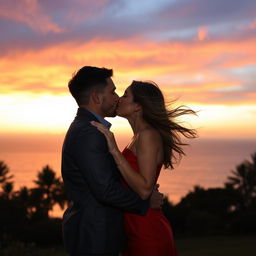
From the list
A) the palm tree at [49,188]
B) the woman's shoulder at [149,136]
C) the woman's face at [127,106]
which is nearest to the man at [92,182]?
the woman's shoulder at [149,136]

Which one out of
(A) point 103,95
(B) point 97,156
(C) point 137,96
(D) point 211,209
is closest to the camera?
(B) point 97,156

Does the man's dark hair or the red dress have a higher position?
the man's dark hair

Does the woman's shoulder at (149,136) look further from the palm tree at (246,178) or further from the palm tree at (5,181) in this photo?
the palm tree at (246,178)

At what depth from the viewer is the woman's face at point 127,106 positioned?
5770 millimetres

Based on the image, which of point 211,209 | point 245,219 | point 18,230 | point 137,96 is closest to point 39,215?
point 18,230

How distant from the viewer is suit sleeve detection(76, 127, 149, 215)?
4312 millimetres

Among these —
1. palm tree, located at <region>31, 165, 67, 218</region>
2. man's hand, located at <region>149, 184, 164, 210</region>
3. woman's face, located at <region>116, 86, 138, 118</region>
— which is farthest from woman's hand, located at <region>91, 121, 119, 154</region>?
palm tree, located at <region>31, 165, 67, 218</region>

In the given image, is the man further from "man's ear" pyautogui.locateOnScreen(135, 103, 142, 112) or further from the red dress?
"man's ear" pyautogui.locateOnScreen(135, 103, 142, 112)

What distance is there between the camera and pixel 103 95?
4.84m

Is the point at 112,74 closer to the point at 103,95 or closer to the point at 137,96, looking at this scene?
the point at 103,95

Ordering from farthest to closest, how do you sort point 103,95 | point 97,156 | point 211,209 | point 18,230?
1. point 211,209
2. point 18,230
3. point 103,95
4. point 97,156

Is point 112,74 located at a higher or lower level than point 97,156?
higher

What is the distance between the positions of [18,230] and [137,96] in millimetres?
50993

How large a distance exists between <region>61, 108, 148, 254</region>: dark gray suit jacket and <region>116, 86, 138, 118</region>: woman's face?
109 cm
